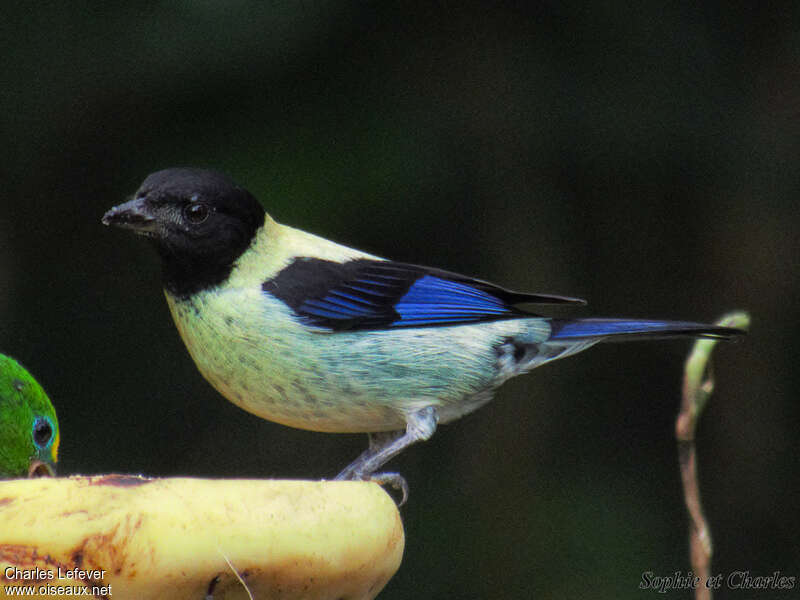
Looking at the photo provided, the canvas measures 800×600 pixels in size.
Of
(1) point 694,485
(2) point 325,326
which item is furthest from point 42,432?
(1) point 694,485

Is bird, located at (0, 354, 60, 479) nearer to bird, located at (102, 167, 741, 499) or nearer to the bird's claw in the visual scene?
bird, located at (102, 167, 741, 499)

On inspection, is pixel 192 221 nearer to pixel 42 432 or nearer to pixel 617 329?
pixel 42 432

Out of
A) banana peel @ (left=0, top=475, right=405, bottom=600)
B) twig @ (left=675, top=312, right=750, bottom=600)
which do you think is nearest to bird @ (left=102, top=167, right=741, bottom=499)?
twig @ (left=675, top=312, right=750, bottom=600)

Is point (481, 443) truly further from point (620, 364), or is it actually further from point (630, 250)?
point (630, 250)

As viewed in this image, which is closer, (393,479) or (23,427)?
(393,479)

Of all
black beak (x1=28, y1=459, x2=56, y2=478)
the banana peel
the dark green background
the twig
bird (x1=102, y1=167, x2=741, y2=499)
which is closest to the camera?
the banana peel

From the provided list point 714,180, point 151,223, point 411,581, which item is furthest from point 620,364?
point 151,223

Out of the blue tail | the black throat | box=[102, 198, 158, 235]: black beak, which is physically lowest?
the blue tail
